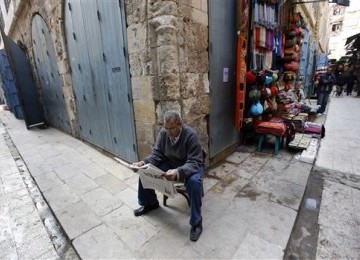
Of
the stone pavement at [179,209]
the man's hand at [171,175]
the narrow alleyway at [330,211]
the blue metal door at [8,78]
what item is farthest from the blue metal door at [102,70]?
the blue metal door at [8,78]

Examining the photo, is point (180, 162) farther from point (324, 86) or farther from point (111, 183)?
point (324, 86)

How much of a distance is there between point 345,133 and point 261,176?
361cm

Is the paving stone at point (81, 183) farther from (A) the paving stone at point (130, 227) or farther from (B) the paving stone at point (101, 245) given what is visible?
(B) the paving stone at point (101, 245)

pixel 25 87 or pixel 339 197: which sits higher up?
pixel 25 87

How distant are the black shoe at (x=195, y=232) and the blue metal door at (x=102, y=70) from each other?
1.86 m

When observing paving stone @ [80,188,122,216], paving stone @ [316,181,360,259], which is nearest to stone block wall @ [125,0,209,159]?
paving stone @ [80,188,122,216]

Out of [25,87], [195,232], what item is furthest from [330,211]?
[25,87]

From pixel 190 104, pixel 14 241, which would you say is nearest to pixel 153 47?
pixel 190 104

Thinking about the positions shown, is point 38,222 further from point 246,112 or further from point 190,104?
point 246,112

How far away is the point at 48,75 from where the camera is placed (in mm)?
6465

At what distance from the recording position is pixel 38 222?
2396 mm

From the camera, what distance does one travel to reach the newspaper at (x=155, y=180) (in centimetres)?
194

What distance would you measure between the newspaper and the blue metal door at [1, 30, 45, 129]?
270 inches

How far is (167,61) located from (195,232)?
6.40 ft
